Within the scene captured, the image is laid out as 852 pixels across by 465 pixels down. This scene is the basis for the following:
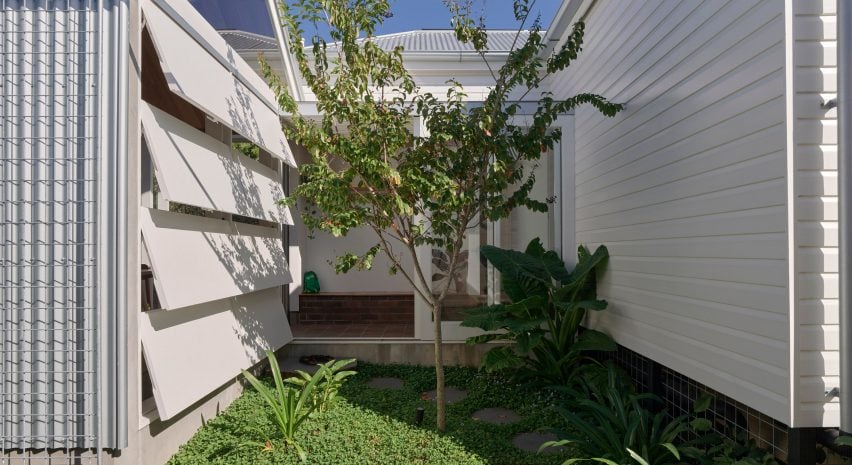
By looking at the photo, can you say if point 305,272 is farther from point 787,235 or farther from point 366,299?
point 787,235

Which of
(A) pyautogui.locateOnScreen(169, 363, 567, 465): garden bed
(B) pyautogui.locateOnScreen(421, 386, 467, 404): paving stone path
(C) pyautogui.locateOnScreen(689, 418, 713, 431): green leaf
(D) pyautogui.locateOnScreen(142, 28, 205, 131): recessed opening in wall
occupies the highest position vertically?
(D) pyautogui.locateOnScreen(142, 28, 205, 131): recessed opening in wall

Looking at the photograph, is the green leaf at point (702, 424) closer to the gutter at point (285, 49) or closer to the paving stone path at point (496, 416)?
the paving stone path at point (496, 416)

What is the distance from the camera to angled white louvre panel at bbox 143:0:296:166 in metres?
3.36

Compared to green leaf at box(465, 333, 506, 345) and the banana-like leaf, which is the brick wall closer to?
green leaf at box(465, 333, 506, 345)

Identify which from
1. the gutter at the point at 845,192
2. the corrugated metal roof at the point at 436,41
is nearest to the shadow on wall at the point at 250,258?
the corrugated metal roof at the point at 436,41

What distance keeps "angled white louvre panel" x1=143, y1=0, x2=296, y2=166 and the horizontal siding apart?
11.3 ft

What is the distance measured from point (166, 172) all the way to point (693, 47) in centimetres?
342

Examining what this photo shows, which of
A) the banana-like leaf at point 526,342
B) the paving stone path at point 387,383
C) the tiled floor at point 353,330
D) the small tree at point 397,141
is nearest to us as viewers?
the small tree at point 397,141

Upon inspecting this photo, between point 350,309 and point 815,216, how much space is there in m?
6.49

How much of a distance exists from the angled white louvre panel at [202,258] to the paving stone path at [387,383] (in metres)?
1.43

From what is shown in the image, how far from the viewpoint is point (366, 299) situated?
26.6ft

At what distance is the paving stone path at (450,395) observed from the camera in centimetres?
496

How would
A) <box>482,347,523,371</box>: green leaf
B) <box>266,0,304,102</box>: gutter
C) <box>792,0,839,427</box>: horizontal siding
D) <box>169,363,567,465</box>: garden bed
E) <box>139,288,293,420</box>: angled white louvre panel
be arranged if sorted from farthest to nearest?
<box>266,0,304,102</box>: gutter
<box>482,347,523,371</box>: green leaf
<box>169,363,567,465</box>: garden bed
<box>139,288,293,420</box>: angled white louvre panel
<box>792,0,839,427</box>: horizontal siding

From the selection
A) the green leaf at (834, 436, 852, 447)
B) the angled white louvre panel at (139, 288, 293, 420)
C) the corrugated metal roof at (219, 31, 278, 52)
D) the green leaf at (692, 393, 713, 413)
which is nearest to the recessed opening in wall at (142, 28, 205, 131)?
the corrugated metal roof at (219, 31, 278, 52)
